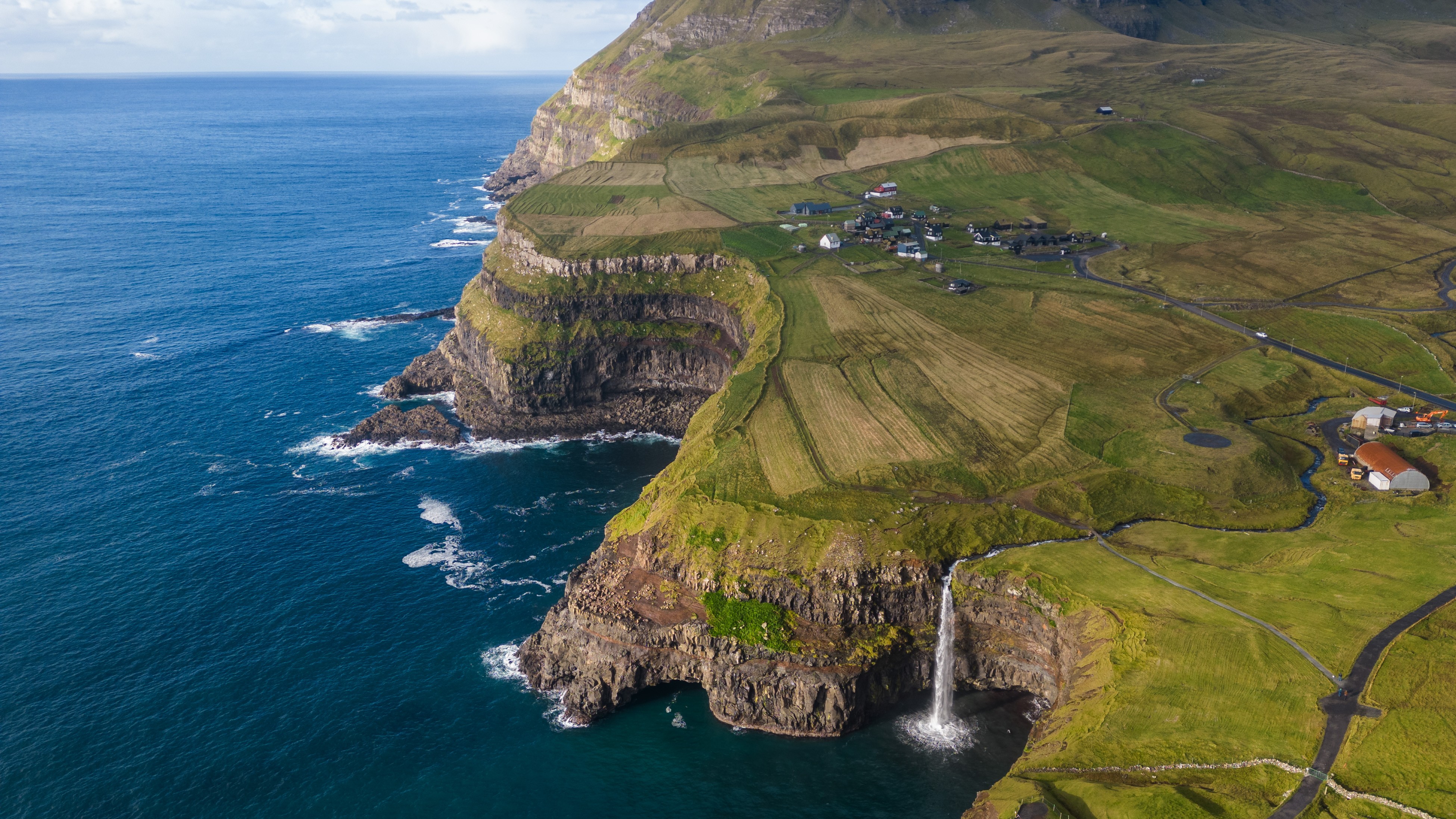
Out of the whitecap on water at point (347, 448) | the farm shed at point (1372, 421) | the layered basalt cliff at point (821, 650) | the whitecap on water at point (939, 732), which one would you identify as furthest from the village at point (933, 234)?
the whitecap on water at point (939, 732)

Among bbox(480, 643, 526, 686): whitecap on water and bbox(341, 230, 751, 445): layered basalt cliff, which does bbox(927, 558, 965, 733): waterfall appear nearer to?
bbox(480, 643, 526, 686): whitecap on water

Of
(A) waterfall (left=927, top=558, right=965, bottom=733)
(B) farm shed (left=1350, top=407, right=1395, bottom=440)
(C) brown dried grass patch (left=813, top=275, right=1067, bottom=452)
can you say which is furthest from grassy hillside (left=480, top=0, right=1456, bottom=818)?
(A) waterfall (left=927, top=558, right=965, bottom=733)

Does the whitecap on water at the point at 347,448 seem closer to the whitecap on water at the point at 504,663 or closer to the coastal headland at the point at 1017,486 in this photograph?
the coastal headland at the point at 1017,486

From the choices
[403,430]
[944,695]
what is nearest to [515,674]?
[944,695]

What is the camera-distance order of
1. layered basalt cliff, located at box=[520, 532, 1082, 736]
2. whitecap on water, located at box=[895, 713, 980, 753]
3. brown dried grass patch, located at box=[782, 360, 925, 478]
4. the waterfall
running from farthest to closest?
brown dried grass patch, located at box=[782, 360, 925, 478]
the waterfall
layered basalt cliff, located at box=[520, 532, 1082, 736]
whitecap on water, located at box=[895, 713, 980, 753]

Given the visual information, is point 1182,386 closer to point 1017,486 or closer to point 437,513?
point 1017,486

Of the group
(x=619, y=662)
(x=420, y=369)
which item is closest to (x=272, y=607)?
(x=619, y=662)
